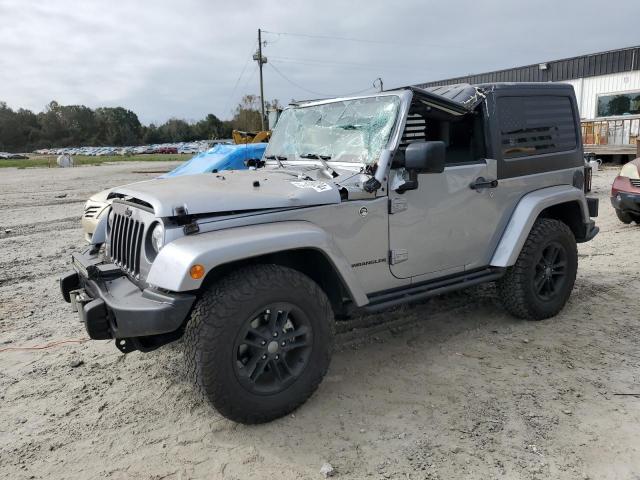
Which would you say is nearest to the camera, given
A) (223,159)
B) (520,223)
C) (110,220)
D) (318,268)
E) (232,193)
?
(232,193)

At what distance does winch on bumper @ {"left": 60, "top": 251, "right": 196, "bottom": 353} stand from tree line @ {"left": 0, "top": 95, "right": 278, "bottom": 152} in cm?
8089

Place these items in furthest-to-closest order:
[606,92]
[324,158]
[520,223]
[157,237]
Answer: [606,92], [520,223], [324,158], [157,237]

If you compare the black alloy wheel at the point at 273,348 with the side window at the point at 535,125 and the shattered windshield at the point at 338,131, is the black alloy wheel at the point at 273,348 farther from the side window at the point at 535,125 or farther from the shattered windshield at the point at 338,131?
the side window at the point at 535,125

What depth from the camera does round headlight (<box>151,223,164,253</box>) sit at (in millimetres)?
2867

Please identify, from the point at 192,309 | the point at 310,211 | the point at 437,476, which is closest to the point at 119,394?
the point at 192,309

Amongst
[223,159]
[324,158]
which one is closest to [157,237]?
[324,158]

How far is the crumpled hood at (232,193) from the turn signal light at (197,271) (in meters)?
0.38

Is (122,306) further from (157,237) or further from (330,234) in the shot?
(330,234)

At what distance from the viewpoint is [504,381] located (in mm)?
3494

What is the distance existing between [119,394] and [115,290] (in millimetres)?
883

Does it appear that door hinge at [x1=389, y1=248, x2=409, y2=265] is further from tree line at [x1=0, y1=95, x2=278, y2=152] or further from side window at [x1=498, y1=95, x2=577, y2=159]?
tree line at [x1=0, y1=95, x2=278, y2=152]

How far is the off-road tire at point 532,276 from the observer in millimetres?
4320

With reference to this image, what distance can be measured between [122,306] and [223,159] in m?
5.61

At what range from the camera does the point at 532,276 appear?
172 inches
